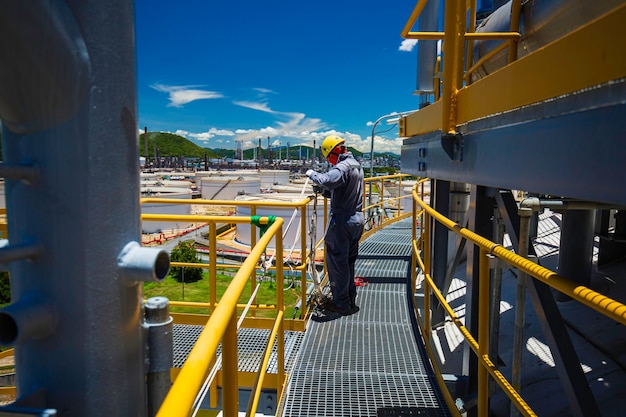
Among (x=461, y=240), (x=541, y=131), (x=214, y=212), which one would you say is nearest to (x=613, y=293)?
(x=461, y=240)

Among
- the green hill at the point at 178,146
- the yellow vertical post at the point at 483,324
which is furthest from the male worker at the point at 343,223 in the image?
the green hill at the point at 178,146

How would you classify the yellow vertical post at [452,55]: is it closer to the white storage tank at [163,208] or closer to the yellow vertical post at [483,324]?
the yellow vertical post at [483,324]

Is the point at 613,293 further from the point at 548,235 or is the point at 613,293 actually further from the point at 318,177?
the point at 318,177

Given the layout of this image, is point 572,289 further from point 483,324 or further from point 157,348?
point 157,348

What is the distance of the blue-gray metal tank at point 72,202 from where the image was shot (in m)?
0.93

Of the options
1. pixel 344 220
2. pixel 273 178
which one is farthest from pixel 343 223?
pixel 273 178

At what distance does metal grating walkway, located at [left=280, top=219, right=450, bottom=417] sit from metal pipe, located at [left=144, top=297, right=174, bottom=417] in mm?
1940

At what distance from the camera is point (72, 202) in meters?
0.96

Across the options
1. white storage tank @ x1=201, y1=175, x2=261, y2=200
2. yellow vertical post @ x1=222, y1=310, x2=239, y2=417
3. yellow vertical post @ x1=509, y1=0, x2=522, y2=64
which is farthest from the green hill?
yellow vertical post @ x1=222, y1=310, x2=239, y2=417

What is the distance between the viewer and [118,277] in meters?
1.02

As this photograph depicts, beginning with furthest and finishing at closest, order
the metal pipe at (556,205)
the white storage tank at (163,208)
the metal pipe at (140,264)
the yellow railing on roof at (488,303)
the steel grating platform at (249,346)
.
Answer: the white storage tank at (163,208) → the steel grating platform at (249,346) → the metal pipe at (556,205) → the yellow railing on roof at (488,303) → the metal pipe at (140,264)

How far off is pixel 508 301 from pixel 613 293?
1119 millimetres

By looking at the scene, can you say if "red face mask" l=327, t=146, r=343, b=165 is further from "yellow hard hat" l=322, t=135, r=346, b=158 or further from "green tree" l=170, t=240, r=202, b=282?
"green tree" l=170, t=240, r=202, b=282

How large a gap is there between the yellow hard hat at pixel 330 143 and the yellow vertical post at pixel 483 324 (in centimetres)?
272
